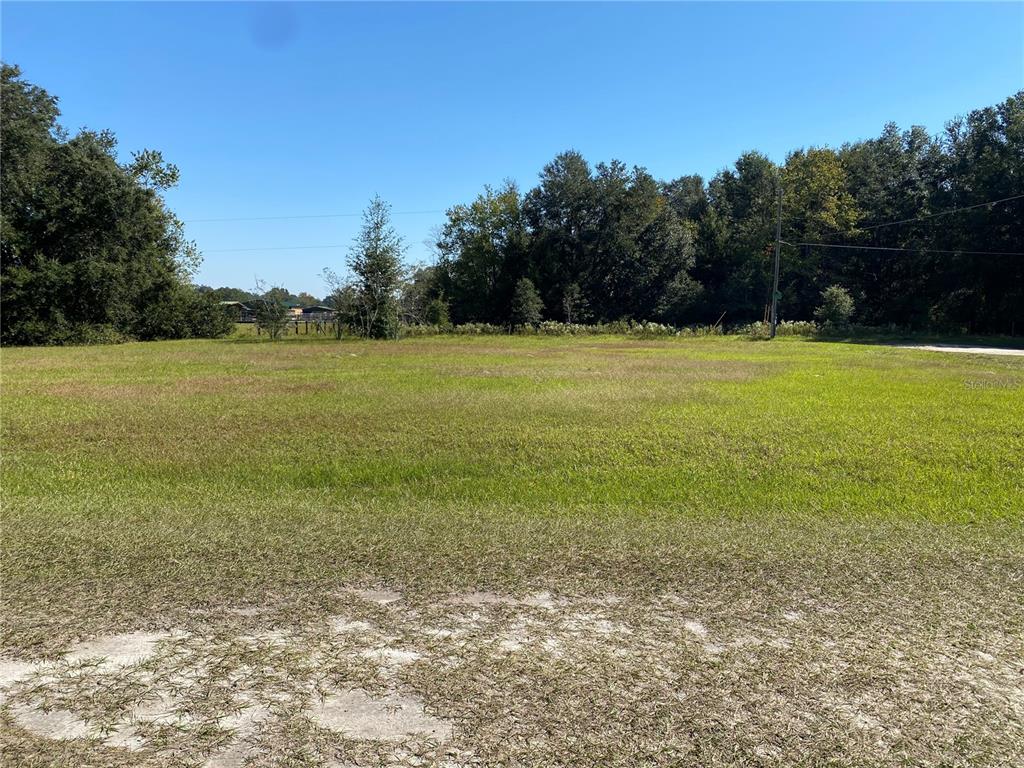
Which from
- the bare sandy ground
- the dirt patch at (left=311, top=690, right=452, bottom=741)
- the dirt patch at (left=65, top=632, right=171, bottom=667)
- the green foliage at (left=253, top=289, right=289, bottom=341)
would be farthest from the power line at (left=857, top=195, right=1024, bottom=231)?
the dirt patch at (left=65, top=632, right=171, bottom=667)

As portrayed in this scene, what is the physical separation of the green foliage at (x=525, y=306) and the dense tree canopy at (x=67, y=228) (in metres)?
25.4

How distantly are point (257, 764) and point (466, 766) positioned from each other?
2.58 ft

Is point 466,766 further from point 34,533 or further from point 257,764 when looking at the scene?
point 34,533

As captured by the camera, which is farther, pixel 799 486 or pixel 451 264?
pixel 451 264

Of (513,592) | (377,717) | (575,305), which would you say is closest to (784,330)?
(575,305)

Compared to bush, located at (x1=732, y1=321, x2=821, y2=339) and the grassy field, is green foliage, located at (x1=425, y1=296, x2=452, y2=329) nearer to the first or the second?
bush, located at (x1=732, y1=321, x2=821, y2=339)

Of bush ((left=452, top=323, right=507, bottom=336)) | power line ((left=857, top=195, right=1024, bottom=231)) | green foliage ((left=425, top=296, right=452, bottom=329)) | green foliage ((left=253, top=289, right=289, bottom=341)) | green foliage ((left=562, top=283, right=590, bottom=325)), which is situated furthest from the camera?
green foliage ((left=562, top=283, right=590, bottom=325))

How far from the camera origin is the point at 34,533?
16.8 ft

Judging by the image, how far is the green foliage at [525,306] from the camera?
49.5 meters

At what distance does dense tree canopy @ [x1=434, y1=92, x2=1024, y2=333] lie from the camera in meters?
42.3

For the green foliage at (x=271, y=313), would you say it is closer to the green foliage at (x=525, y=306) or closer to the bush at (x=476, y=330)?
the bush at (x=476, y=330)

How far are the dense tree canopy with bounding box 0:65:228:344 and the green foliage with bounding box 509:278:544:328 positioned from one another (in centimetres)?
2541

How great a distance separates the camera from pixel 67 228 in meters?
36.6

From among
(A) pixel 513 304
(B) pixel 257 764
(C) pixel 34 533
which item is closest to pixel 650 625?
(B) pixel 257 764
